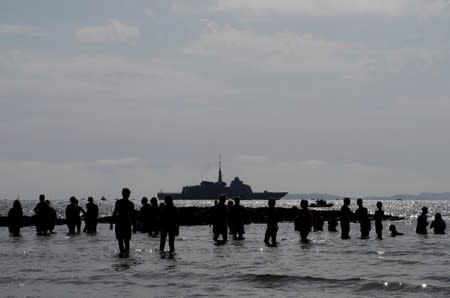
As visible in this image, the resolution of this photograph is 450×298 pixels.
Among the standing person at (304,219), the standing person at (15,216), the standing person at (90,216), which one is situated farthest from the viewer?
the standing person at (90,216)

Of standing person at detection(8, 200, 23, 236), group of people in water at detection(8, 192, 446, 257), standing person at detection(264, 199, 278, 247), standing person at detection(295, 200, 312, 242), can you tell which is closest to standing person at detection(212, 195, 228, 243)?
group of people in water at detection(8, 192, 446, 257)

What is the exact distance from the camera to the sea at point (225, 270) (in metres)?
14.3

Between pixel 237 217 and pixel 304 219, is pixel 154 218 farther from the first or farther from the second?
pixel 304 219

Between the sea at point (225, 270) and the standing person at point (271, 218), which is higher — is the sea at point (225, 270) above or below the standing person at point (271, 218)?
below

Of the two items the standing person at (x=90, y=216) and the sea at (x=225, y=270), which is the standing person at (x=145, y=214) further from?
the sea at (x=225, y=270)

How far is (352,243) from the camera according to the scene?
26891 millimetres

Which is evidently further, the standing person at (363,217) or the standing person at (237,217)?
the standing person at (363,217)

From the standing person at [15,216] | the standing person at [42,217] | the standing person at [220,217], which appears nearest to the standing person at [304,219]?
the standing person at [220,217]

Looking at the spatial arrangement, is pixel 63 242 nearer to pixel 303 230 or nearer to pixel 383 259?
pixel 303 230

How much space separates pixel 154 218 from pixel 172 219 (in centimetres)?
864

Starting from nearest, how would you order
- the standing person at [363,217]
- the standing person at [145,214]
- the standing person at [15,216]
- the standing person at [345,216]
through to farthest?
the standing person at [345,216]
the standing person at [363,217]
the standing person at [145,214]
the standing person at [15,216]

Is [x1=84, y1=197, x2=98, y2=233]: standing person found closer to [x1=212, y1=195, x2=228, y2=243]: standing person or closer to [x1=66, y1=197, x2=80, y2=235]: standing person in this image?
[x1=66, y1=197, x2=80, y2=235]: standing person

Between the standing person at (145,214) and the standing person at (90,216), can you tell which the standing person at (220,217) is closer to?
the standing person at (145,214)

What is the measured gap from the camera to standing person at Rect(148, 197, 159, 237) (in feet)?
94.6
